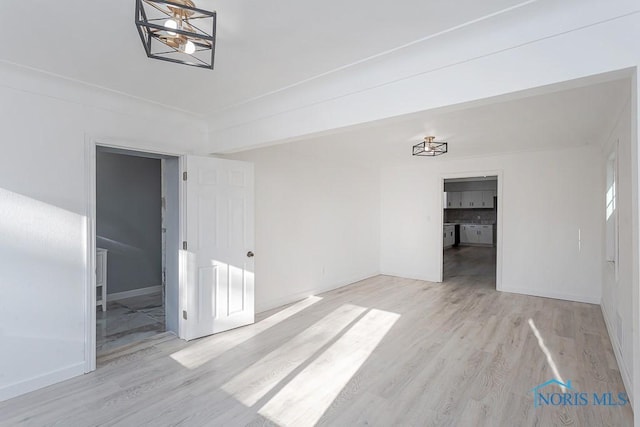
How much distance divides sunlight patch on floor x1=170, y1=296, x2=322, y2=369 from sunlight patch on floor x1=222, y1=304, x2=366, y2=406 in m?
0.47

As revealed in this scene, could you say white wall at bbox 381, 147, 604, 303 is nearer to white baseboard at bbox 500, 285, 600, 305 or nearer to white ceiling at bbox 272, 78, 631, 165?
white baseboard at bbox 500, 285, 600, 305

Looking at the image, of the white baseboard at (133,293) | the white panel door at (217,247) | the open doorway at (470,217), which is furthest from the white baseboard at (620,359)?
the open doorway at (470,217)

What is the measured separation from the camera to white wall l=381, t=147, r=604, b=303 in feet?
16.1

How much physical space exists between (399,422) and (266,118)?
2.74m

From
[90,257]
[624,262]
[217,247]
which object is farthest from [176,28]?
[624,262]

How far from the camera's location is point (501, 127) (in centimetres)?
385

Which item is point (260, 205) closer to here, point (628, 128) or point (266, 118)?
point (266, 118)

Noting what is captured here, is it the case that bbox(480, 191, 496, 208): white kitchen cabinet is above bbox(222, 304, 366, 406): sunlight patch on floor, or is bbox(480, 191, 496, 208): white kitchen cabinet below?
above

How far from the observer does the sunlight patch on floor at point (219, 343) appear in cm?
308

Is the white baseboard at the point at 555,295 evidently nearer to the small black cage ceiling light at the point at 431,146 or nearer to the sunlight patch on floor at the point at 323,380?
the small black cage ceiling light at the point at 431,146

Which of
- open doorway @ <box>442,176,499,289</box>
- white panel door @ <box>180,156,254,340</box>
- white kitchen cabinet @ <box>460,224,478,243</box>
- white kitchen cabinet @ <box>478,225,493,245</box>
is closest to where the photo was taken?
white panel door @ <box>180,156,254,340</box>

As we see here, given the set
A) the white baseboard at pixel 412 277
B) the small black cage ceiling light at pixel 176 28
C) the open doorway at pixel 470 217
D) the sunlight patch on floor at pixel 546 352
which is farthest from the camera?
the open doorway at pixel 470 217

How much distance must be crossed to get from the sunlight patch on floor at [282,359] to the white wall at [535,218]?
A: 2.97 metres

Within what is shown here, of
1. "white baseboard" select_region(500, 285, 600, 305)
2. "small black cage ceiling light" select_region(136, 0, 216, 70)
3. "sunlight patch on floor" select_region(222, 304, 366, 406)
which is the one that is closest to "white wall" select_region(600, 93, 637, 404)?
"white baseboard" select_region(500, 285, 600, 305)
